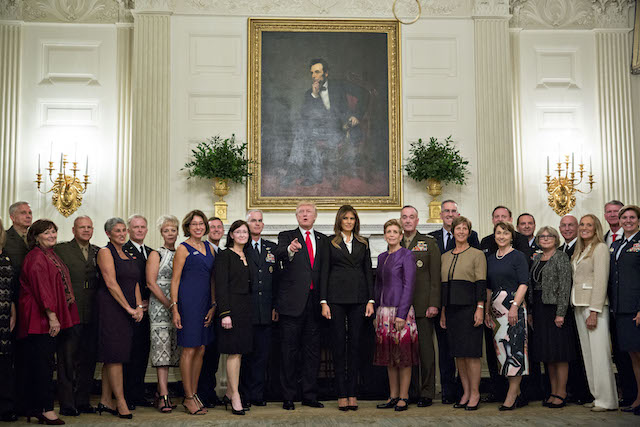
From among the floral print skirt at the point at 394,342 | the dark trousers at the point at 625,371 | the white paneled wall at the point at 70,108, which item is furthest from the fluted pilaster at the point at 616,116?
the white paneled wall at the point at 70,108

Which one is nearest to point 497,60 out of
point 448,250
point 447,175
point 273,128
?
point 447,175

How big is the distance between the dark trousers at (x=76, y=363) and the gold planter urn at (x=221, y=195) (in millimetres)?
2649

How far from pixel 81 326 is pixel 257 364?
1449 mm

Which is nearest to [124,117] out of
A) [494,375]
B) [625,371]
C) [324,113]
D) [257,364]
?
[324,113]

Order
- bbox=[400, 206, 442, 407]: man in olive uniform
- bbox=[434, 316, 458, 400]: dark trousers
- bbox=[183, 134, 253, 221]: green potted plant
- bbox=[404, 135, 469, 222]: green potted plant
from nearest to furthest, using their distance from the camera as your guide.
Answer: bbox=[400, 206, 442, 407]: man in olive uniform < bbox=[434, 316, 458, 400]: dark trousers < bbox=[183, 134, 253, 221]: green potted plant < bbox=[404, 135, 469, 222]: green potted plant

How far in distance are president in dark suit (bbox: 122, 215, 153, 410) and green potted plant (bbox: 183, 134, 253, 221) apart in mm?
2285

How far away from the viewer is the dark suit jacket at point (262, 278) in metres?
5.29

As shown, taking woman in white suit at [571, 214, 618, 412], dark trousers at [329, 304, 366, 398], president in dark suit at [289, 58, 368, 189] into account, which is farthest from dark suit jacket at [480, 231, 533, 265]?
president in dark suit at [289, 58, 368, 189]

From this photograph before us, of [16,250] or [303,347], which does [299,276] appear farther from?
[16,250]

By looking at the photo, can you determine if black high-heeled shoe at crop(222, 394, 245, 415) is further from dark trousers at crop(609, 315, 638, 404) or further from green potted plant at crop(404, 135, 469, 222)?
green potted plant at crop(404, 135, 469, 222)

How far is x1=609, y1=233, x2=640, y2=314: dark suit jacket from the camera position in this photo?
5023mm

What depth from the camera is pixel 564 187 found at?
8164mm

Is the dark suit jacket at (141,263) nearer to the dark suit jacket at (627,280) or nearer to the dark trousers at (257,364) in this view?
the dark trousers at (257,364)

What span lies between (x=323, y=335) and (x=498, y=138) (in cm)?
381
